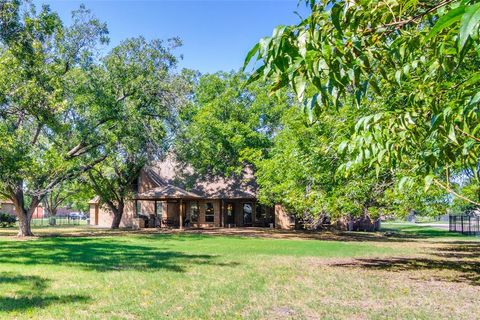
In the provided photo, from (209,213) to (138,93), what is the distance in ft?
48.5

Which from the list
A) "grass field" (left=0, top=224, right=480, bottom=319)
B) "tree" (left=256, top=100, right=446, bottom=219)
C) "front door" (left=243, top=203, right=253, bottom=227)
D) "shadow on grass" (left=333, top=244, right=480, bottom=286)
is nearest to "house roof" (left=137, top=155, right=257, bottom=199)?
"front door" (left=243, top=203, right=253, bottom=227)

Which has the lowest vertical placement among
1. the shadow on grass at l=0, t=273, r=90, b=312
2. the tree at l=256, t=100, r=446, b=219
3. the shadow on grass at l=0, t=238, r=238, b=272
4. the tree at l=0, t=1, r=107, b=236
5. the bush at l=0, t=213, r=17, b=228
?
the bush at l=0, t=213, r=17, b=228

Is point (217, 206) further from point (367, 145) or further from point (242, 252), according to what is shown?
point (367, 145)

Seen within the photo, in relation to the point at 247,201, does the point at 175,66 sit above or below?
above

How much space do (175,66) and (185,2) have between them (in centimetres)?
1381

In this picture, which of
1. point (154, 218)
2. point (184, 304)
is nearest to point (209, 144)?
point (154, 218)

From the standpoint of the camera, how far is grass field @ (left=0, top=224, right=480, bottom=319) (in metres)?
7.88

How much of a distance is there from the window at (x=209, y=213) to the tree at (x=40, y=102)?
12395mm

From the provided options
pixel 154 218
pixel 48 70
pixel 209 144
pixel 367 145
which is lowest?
pixel 154 218

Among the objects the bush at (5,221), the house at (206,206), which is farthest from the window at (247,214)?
the bush at (5,221)

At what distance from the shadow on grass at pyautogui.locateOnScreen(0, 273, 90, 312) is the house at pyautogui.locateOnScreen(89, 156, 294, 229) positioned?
2421cm

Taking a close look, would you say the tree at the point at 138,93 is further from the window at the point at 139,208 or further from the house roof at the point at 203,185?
the window at the point at 139,208

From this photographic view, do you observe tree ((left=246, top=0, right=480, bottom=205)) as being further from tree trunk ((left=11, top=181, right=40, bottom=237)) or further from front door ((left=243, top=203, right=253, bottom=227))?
front door ((left=243, top=203, right=253, bottom=227))

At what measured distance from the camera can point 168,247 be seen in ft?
65.7
